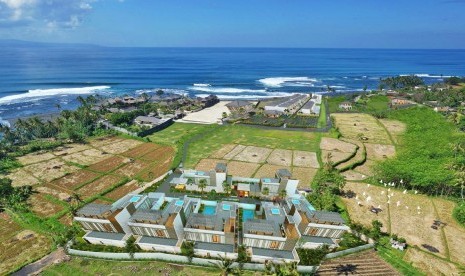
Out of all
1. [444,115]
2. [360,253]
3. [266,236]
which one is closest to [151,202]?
[266,236]

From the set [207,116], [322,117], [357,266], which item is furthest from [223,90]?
[357,266]

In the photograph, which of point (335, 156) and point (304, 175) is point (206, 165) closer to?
point (304, 175)

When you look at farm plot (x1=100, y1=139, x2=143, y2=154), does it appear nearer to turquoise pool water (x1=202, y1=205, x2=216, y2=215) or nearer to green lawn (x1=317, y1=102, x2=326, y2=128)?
turquoise pool water (x1=202, y1=205, x2=216, y2=215)

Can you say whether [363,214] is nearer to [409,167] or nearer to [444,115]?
[409,167]

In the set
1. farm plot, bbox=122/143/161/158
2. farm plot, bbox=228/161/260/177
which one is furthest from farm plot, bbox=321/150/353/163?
farm plot, bbox=122/143/161/158

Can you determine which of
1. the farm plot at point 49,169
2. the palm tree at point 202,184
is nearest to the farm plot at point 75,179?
the farm plot at point 49,169

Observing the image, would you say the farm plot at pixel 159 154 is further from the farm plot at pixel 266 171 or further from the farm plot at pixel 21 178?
the farm plot at pixel 266 171
